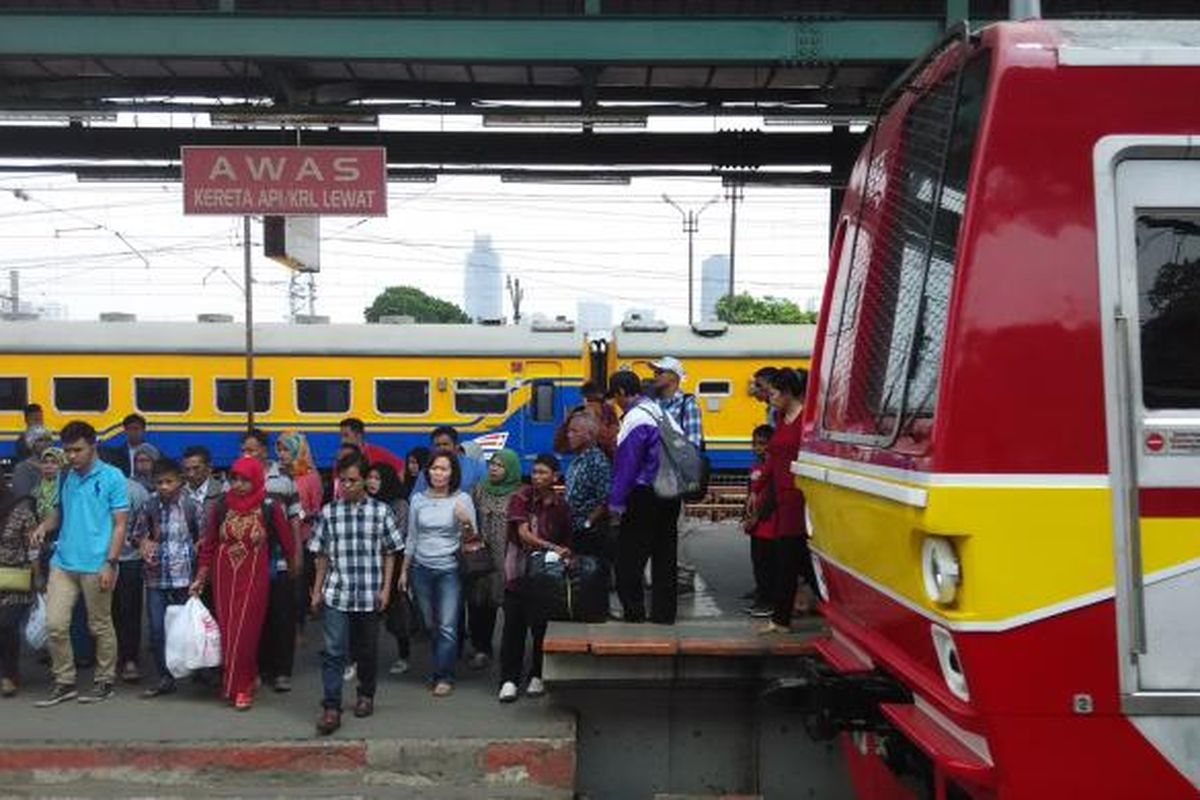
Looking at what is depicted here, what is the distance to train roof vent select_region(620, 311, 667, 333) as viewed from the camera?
18.8 meters

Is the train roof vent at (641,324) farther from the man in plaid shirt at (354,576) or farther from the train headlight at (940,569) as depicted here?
the train headlight at (940,569)

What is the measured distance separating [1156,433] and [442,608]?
4822mm

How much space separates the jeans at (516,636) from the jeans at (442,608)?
A: 34 centimetres

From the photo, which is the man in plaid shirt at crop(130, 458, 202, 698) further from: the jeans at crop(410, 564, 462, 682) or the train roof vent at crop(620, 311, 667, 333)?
the train roof vent at crop(620, 311, 667, 333)

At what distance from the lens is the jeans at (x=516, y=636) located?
22.3ft

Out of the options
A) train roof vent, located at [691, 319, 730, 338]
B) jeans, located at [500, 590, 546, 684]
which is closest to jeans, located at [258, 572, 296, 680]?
jeans, located at [500, 590, 546, 684]

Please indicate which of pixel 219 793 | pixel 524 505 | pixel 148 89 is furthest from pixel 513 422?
pixel 219 793

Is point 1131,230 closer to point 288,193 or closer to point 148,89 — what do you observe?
point 288,193

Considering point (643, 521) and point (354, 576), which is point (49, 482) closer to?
point (354, 576)

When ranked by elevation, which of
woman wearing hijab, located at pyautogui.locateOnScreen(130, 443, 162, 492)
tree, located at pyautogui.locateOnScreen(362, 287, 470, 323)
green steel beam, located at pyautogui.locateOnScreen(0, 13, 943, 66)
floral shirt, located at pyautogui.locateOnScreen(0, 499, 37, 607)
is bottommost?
floral shirt, located at pyautogui.locateOnScreen(0, 499, 37, 607)

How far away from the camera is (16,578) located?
6.88m

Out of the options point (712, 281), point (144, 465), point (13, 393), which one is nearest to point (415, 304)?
point (712, 281)

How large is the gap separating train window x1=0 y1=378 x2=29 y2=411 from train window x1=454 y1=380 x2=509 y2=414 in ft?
21.7

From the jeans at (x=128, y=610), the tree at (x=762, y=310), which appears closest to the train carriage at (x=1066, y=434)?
the jeans at (x=128, y=610)
